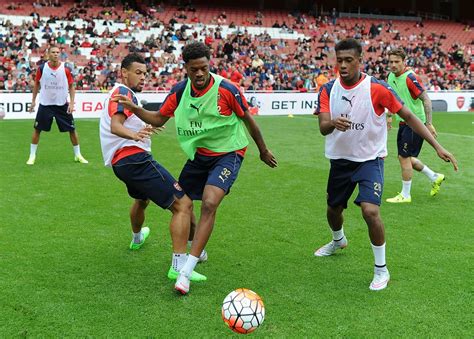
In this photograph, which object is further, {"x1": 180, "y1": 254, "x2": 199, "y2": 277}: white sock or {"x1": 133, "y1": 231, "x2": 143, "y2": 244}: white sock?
{"x1": 133, "y1": 231, "x2": 143, "y2": 244}: white sock

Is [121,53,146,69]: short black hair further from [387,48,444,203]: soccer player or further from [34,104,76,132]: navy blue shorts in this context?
[34,104,76,132]: navy blue shorts

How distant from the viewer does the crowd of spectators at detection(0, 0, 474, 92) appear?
27266 mm

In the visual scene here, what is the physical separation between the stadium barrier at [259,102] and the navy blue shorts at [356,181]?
1537cm

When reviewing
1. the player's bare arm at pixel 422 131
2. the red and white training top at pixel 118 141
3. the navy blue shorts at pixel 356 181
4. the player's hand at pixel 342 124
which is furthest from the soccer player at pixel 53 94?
the player's bare arm at pixel 422 131

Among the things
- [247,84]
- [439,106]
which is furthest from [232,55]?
[439,106]

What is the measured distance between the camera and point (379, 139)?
17.6 ft

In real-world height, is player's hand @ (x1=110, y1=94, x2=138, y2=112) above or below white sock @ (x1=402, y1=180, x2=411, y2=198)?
above

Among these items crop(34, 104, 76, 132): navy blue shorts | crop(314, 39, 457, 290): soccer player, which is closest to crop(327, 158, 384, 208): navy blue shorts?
crop(314, 39, 457, 290): soccer player

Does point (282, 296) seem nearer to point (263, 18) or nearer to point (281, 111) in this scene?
point (281, 111)

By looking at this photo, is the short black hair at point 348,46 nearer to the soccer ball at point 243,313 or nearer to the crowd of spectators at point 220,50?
the soccer ball at point 243,313

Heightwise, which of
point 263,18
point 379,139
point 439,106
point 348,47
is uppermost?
point 348,47

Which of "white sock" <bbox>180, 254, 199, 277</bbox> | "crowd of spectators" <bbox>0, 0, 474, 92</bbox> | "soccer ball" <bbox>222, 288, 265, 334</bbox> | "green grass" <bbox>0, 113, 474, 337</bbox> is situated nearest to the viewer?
"soccer ball" <bbox>222, 288, 265, 334</bbox>

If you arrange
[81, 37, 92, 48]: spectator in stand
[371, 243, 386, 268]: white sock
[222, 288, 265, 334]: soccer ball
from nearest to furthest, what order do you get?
1. [222, 288, 265, 334]: soccer ball
2. [371, 243, 386, 268]: white sock
3. [81, 37, 92, 48]: spectator in stand

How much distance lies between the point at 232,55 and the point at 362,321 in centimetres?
2943
